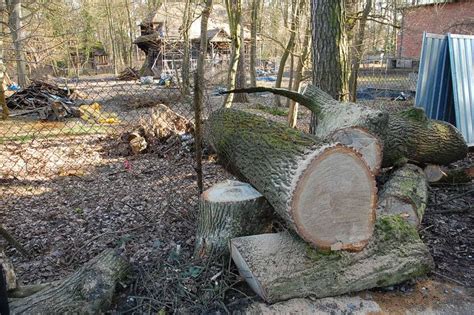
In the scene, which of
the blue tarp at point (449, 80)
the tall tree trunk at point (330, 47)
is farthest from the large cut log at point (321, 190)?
the blue tarp at point (449, 80)

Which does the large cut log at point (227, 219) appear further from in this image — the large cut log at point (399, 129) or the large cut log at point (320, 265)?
the large cut log at point (399, 129)

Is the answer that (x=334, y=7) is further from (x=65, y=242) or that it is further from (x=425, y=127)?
(x=65, y=242)

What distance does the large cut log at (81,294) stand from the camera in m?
2.18

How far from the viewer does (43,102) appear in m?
12.2

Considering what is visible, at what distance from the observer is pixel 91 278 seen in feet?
7.70

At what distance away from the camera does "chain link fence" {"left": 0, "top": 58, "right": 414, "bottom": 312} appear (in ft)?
8.52

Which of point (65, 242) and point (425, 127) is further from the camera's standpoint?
point (425, 127)

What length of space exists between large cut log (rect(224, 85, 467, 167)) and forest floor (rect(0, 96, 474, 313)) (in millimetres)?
444

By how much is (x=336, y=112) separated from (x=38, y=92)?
11907mm

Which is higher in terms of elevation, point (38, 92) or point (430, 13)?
point (430, 13)

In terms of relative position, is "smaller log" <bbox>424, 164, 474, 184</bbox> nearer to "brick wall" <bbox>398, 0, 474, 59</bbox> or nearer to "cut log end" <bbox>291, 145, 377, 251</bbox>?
"cut log end" <bbox>291, 145, 377, 251</bbox>

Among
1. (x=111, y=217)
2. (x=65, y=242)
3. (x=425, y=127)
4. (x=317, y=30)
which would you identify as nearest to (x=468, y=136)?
(x=425, y=127)

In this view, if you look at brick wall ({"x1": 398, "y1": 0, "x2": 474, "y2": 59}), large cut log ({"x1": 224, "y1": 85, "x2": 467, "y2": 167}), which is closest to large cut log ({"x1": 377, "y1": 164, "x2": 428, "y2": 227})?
large cut log ({"x1": 224, "y1": 85, "x2": 467, "y2": 167})

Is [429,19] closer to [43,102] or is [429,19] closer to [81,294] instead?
[43,102]
